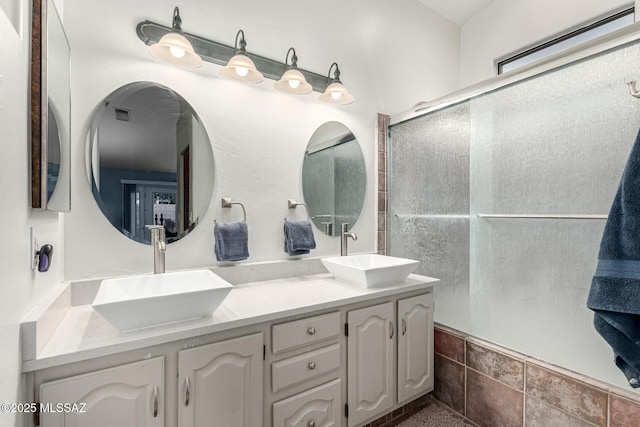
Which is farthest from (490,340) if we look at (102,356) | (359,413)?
(102,356)

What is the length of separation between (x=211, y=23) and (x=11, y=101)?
3.89 feet

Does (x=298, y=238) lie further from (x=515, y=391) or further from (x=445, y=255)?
(x=515, y=391)

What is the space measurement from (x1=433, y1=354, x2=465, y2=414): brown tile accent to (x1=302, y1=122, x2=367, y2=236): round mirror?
43.2 inches

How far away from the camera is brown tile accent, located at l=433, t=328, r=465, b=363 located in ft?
6.10

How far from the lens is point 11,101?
775 millimetres

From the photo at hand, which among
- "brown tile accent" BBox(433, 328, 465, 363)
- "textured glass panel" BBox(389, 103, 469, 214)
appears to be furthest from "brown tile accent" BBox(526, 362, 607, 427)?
"textured glass panel" BBox(389, 103, 469, 214)

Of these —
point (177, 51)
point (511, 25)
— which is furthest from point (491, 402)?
point (511, 25)

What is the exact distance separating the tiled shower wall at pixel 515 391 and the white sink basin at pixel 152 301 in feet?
5.04

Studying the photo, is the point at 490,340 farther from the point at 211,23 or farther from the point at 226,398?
the point at 211,23

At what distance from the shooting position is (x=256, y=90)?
181 cm

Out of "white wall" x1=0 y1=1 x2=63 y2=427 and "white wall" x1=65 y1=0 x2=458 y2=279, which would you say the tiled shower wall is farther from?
"white wall" x1=0 y1=1 x2=63 y2=427

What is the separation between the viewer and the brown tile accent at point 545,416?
1.40m

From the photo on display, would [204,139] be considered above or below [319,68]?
below

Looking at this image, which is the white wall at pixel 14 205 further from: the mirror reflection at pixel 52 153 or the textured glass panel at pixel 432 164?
the textured glass panel at pixel 432 164
